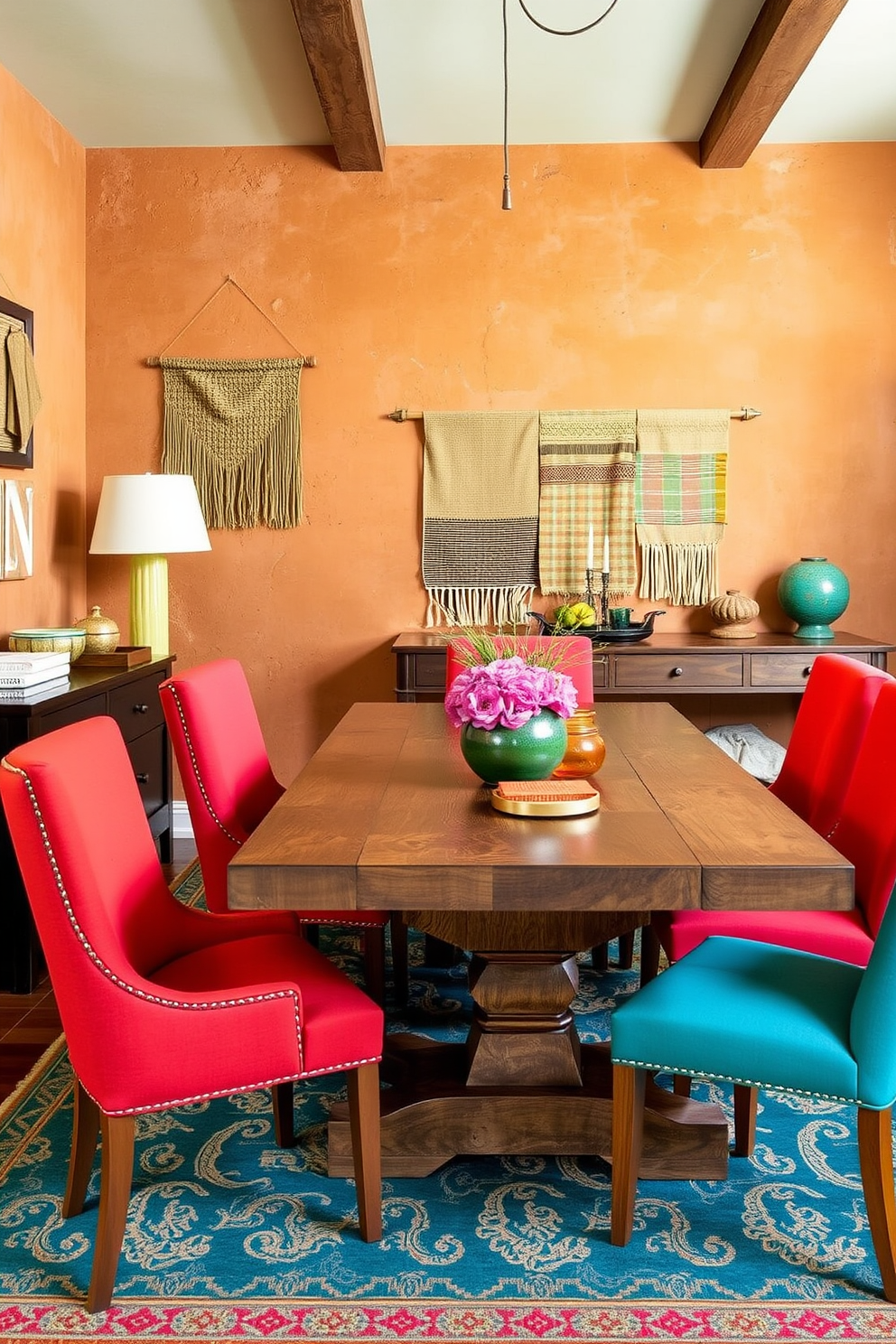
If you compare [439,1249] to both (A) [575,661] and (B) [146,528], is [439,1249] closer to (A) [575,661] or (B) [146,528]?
(A) [575,661]

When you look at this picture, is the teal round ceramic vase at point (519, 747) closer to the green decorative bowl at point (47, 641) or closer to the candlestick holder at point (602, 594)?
the green decorative bowl at point (47, 641)

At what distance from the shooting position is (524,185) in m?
4.54

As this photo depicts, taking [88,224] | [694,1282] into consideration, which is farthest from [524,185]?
[694,1282]

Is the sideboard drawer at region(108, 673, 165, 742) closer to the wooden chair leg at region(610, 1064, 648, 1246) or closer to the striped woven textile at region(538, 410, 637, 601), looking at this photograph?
the striped woven textile at region(538, 410, 637, 601)

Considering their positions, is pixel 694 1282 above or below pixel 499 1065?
below

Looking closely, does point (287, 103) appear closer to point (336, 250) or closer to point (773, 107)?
point (336, 250)

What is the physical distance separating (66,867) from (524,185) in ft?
12.2

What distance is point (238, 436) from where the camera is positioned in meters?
4.64

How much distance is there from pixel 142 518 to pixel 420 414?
3.91 feet

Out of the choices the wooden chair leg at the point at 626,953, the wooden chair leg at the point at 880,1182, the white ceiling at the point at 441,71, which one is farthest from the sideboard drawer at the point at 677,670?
the wooden chair leg at the point at 880,1182

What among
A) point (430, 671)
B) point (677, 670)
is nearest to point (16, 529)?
A: point (430, 671)

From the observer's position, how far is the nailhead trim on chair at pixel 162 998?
1.62m

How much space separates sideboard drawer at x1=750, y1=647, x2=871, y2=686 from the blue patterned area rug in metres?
2.05

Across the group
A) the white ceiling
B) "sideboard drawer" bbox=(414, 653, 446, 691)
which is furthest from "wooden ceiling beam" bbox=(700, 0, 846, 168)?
"sideboard drawer" bbox=(414, 653, 446, 691)
